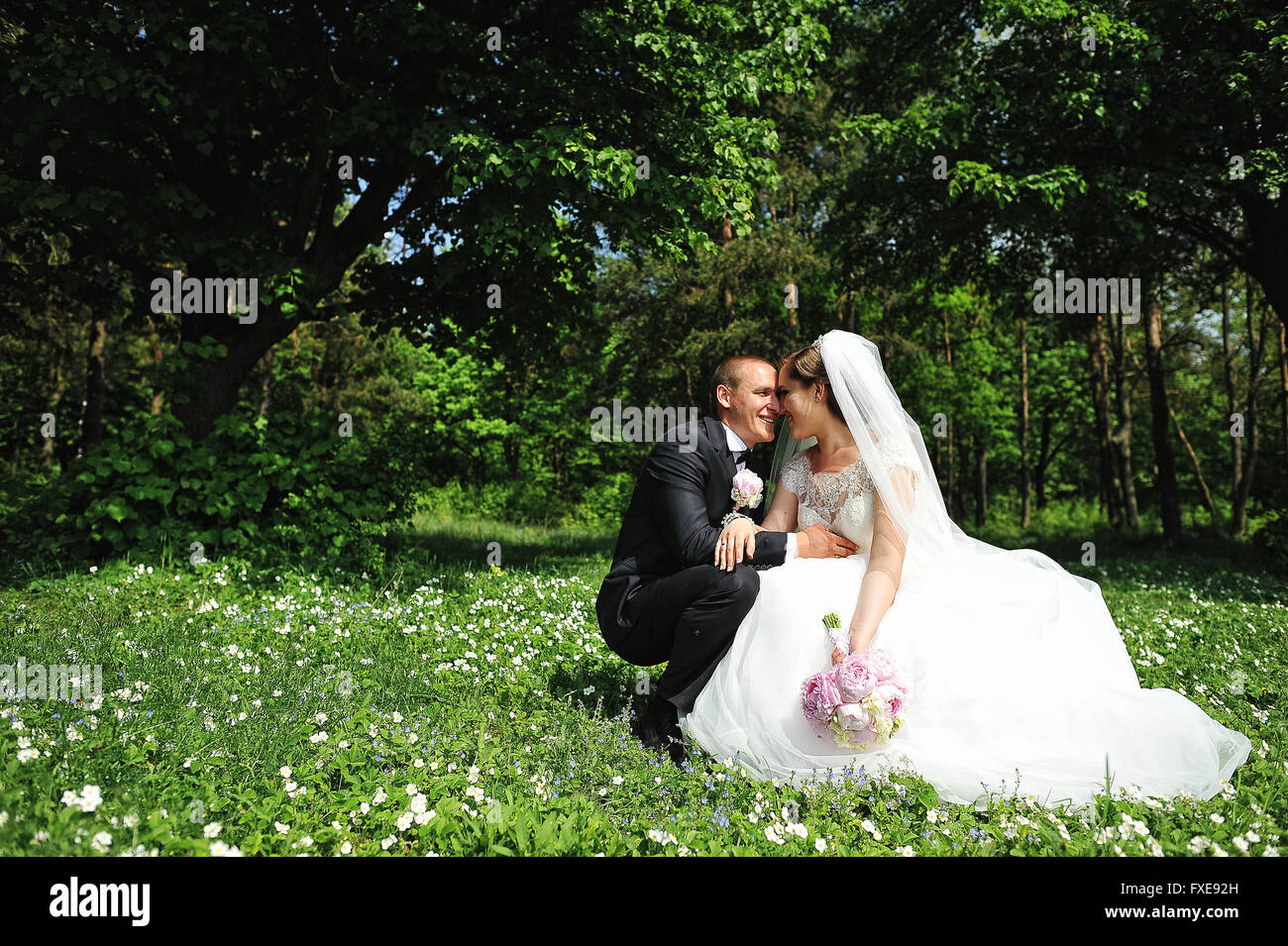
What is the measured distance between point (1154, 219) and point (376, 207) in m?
14.1

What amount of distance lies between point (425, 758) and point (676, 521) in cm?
194

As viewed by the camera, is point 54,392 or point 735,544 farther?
point 54,392

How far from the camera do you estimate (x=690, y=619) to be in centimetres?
473

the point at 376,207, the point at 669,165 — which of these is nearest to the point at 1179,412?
the point at 669,165

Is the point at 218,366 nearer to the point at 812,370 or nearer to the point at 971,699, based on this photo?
the point at 812,370

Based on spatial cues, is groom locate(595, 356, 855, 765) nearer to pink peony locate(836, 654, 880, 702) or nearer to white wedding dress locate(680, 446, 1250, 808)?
white wedding dress locate(680, 446, 1250, 808)

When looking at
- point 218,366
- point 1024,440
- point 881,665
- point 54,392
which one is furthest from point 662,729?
point 1024,440

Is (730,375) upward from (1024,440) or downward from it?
downward

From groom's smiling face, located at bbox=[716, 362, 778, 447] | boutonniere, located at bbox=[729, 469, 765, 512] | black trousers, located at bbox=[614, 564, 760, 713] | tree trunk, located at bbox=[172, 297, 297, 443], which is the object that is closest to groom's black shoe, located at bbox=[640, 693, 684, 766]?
black trousers, located at bbox=[614, 564, 760, 713]

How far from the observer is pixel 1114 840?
135 inches

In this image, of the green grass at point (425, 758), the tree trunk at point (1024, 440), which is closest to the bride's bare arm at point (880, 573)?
the green grass at point (425, 758)

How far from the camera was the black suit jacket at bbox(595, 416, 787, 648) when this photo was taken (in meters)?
4.85
